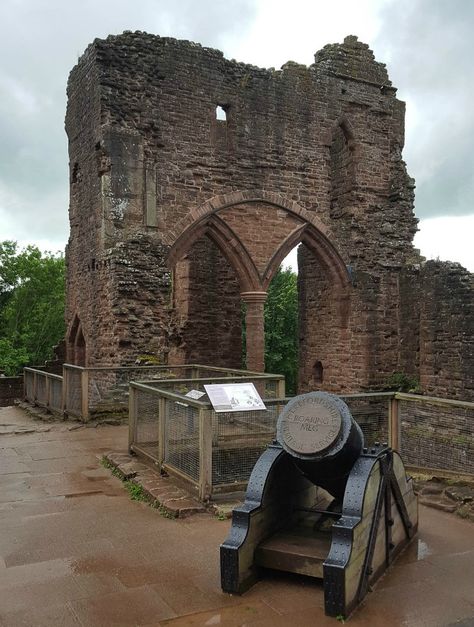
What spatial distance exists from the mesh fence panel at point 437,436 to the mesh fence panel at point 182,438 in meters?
2.11

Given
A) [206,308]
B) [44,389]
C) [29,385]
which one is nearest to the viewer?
[44,389]

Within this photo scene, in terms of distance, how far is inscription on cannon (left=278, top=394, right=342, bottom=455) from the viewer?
12.5ft

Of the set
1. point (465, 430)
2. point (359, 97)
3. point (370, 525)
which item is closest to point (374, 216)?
point (359, 97)

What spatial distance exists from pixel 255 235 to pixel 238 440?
30.8 ft

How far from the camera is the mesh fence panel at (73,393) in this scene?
33.4 ft

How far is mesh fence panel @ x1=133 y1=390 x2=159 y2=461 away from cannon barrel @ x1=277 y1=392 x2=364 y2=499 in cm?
296

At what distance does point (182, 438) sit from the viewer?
6031 mm

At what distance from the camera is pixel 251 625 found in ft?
11.2

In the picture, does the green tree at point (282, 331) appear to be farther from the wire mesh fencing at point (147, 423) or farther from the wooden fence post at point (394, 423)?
the wooden fence post at point (394, 423)

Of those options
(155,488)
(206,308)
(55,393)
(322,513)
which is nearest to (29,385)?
(55,393)

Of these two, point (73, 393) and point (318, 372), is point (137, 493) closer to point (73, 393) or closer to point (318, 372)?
point (73, 393)

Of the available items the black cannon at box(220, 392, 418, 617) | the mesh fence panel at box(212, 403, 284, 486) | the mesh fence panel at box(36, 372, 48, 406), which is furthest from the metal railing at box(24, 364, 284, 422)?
the black cannon at box(220, 392, 418, 617)

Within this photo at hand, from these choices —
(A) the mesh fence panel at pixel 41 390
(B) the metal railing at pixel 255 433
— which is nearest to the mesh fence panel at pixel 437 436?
(B) the metal railing at pixel 255 433

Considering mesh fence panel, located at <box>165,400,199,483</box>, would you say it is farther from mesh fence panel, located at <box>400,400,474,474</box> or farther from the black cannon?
mesh fence panel, located at <box>400,400,474,474</box>
